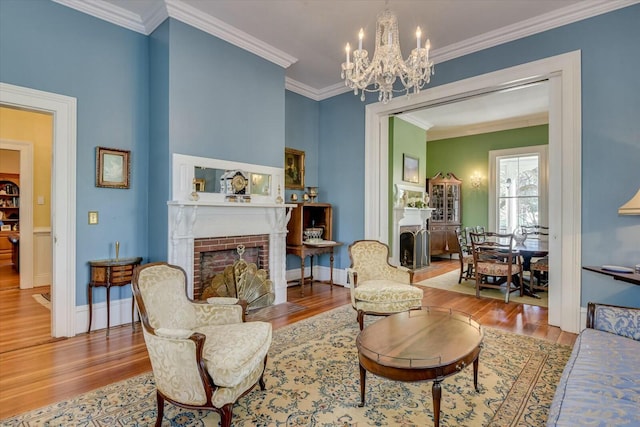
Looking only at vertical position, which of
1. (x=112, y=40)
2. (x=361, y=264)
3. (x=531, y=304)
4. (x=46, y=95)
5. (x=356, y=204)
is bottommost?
(x=531, y=304)

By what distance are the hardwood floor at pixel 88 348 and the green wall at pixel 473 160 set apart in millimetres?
4247

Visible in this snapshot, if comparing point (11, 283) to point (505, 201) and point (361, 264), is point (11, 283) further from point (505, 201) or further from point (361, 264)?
point (505, 201)

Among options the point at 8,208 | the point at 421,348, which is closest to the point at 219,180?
the point at 421,348

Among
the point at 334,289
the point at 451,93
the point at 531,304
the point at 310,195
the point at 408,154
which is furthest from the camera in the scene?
the point at 408,154

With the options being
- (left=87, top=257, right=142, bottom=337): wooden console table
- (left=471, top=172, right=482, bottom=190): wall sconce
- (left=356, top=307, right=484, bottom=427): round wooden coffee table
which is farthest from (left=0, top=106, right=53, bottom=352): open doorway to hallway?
(left=471, top=172, right=482, bottom=190): wall sconce

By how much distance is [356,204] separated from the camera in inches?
215

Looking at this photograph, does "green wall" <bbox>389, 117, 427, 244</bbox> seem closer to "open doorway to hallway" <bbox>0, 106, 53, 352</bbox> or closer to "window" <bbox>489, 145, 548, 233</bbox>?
"window" <bbox>489, 145, 548, 233</bbox>

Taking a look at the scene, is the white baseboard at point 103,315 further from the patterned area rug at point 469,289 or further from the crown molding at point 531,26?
the crown molding at point 531,26

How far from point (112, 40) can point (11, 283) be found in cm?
480

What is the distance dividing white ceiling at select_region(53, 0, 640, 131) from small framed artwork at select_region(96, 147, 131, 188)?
1424 mm

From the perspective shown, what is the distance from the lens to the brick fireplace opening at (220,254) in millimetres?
3754

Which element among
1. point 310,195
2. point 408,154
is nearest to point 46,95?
point 310,195

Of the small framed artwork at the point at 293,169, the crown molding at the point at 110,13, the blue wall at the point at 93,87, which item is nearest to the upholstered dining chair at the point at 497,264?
the small framed artwork at the point at 293,169

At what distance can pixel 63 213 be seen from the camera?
3275 mm
